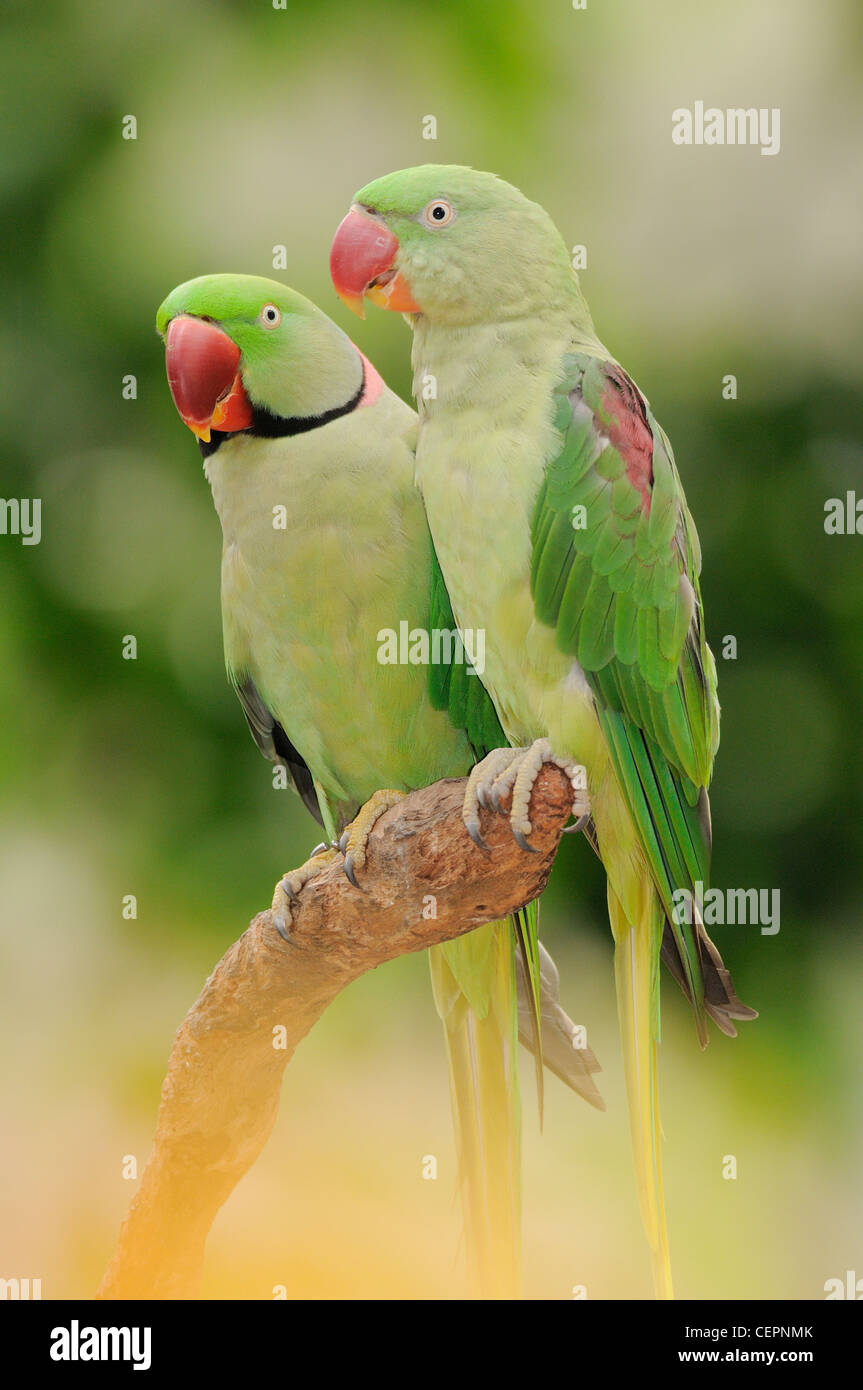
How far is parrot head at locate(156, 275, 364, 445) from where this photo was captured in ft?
4.31

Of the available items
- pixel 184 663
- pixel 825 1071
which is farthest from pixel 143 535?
pixel 825 1071

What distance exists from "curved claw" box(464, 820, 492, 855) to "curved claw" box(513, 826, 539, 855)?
0.11ft

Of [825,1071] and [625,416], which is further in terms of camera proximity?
[825,1071]

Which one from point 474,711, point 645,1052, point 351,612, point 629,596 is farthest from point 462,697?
point 645,1052

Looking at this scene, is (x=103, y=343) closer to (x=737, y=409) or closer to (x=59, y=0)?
(x=59, y=0)

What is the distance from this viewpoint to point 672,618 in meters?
1.26

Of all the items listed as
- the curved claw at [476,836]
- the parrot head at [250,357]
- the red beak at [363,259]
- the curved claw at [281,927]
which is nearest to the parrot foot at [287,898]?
the curved claw at [281,927]

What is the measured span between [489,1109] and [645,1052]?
31 centimetres

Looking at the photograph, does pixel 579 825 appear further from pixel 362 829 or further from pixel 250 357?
pixel 250 357

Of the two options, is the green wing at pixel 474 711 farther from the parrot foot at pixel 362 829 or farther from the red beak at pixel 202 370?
the red beak at pixel 202 370

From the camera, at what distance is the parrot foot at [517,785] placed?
1151 mm

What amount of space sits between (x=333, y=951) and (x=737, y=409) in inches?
52.5

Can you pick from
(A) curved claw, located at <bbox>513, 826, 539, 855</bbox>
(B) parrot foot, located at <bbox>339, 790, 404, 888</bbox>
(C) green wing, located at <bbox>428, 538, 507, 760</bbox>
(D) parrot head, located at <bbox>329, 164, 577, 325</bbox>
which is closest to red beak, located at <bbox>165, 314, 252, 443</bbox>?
(D) parrot head, located at <bbox>329, 164, 577, 325</bbox>

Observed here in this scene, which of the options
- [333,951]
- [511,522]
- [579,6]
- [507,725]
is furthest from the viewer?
[579,6]
